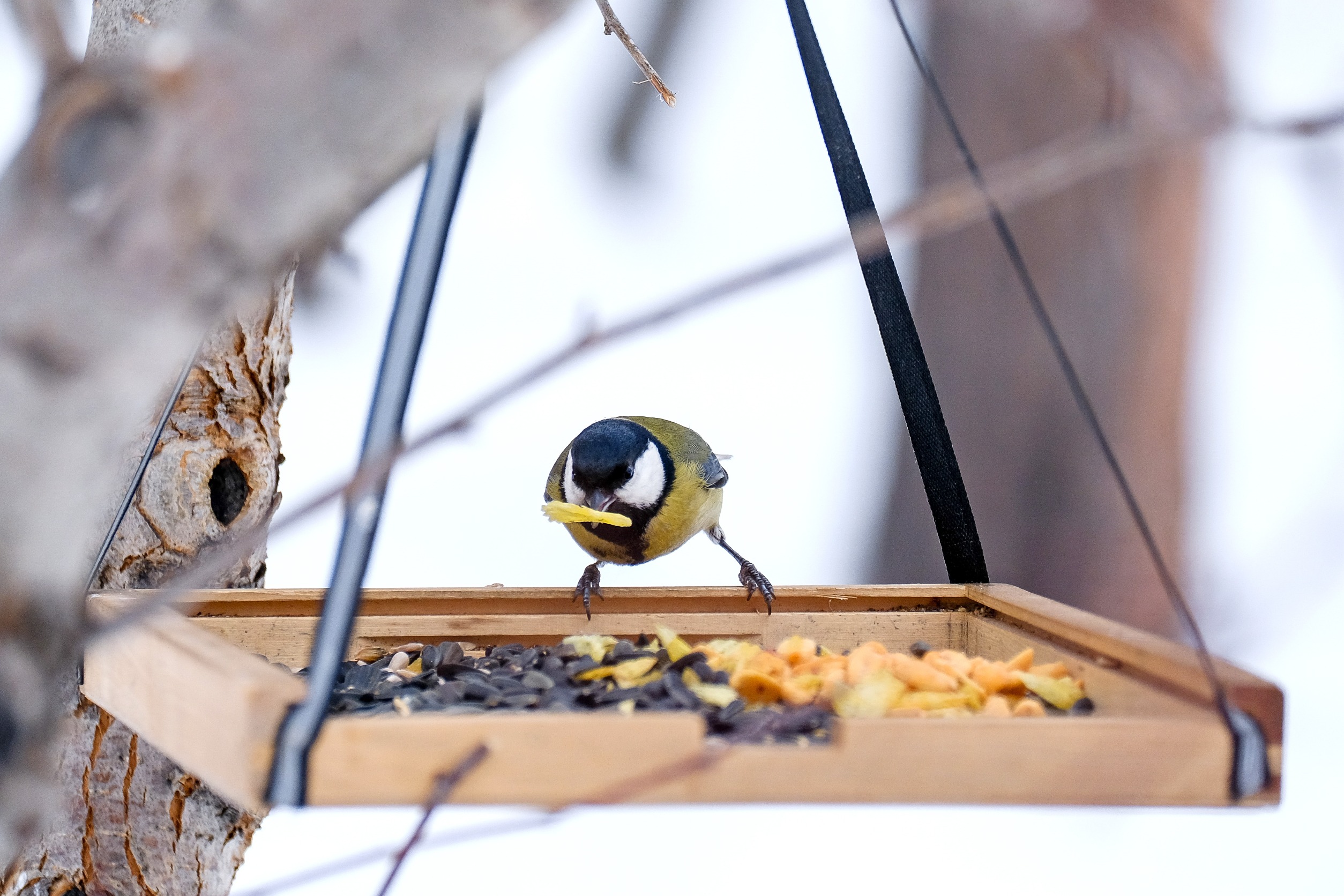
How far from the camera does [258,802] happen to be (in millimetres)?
726

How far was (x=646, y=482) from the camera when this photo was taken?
5.79 ft

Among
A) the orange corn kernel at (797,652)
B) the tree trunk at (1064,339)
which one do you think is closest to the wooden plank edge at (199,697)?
the orange corn kernel at (797,652)

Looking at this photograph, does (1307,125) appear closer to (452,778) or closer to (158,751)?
(452,778)

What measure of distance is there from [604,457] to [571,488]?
107 mm

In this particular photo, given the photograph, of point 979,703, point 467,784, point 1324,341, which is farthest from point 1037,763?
point 1324,341

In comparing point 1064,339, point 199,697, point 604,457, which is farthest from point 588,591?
point 1064,339

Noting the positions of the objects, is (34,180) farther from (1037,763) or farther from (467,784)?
(1037,763)

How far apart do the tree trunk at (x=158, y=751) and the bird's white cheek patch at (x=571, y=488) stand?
0.41 metres

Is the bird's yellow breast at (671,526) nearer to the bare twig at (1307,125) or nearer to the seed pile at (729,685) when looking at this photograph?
the seed pile at (729,685)

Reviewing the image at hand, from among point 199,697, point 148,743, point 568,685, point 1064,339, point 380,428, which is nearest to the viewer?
point 380,428

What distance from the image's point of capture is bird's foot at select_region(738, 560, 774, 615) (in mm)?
1425

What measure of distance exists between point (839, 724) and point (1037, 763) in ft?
0.43

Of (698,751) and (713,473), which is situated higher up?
(713,473)

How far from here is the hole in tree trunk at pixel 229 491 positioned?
5.13 feet
